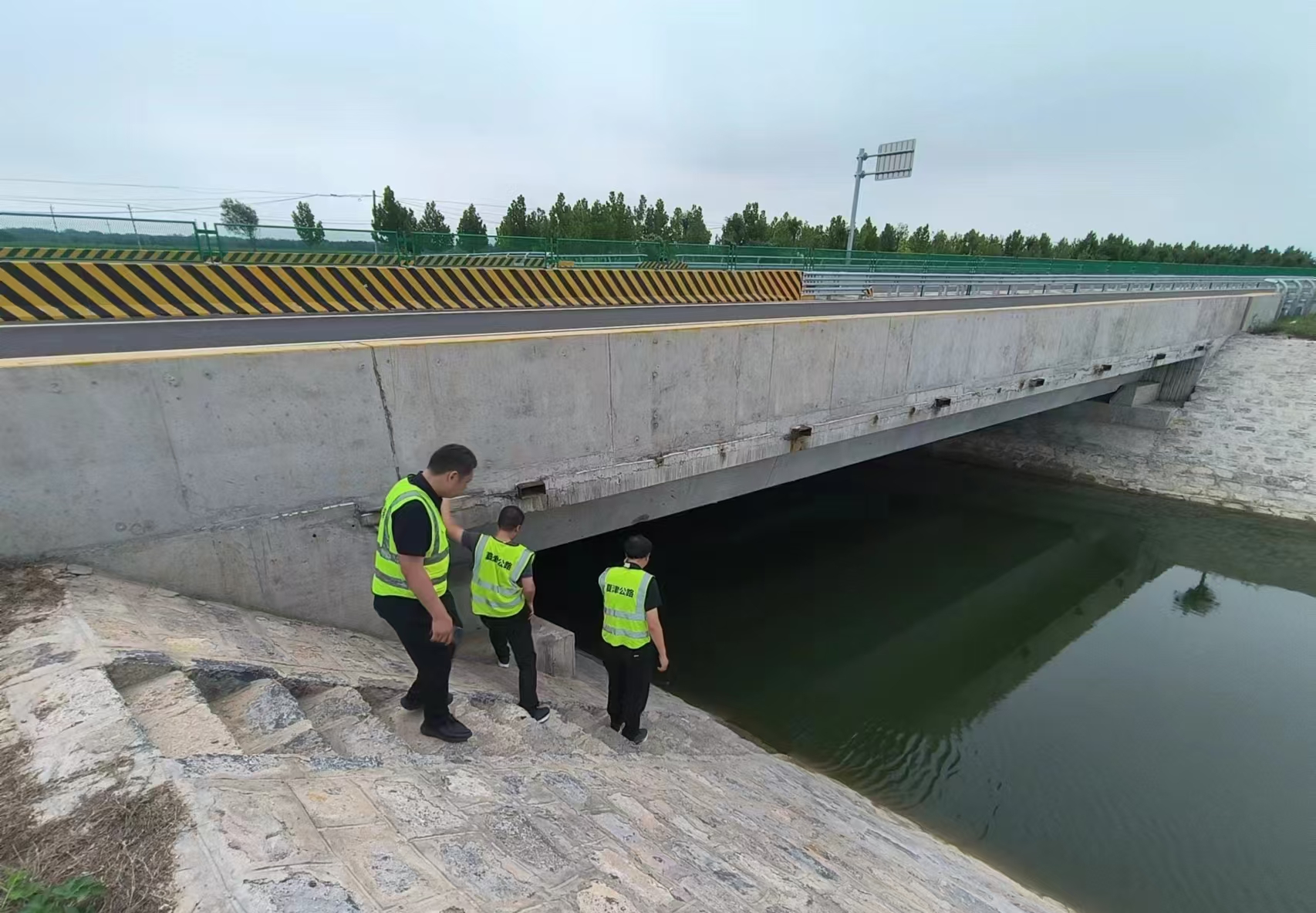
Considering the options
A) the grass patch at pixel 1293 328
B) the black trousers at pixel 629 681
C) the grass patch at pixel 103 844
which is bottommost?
the black trousers at pixel 629 681

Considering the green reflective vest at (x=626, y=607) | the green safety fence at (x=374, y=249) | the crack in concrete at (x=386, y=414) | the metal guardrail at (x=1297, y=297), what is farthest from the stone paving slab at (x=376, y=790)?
the metal guardrail at (x=1297, y=297)

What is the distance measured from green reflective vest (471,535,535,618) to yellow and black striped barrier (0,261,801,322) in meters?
7.09

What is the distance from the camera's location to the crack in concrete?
418cm

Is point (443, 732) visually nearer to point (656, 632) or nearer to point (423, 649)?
point (423, 649)

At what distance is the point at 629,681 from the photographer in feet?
14.5

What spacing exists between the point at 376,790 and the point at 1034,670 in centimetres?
940

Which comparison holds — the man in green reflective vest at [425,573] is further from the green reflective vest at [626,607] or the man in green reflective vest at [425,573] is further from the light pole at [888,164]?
the light pole at [888,164]

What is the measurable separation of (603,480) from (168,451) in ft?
10.4

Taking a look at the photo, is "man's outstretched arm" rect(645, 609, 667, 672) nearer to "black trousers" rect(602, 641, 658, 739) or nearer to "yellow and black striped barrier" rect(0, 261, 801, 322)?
"black trousers" rect(602, 641, 658, 739)

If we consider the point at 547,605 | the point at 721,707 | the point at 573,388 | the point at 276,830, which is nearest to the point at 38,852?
the point at 276,830

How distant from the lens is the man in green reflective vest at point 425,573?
270 cm

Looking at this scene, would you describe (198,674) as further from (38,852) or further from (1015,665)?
(1015,665)

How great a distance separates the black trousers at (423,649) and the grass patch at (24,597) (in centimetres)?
168

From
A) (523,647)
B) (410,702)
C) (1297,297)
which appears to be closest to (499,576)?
(523,647)
